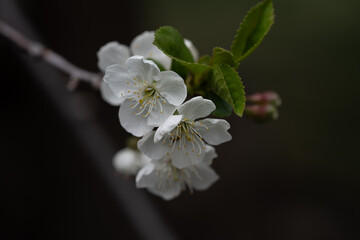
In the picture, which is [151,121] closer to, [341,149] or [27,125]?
[27,125]

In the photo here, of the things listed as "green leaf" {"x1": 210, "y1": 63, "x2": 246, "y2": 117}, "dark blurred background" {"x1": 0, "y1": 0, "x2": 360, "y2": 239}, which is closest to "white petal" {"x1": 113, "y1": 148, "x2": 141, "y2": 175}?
"green leaf" {"x1": 210, "y1": 63, "x2": 246, "y2": 117}

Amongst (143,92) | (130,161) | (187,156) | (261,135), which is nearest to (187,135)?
(187,156)

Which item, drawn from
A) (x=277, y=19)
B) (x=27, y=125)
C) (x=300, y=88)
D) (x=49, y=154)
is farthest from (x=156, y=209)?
(x=277, y=19)

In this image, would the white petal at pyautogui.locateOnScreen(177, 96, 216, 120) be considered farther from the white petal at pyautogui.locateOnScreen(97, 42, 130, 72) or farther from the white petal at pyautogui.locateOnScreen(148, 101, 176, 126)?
the white petal at pyautogui.locateOnScreen(97, 42, 130, 72)

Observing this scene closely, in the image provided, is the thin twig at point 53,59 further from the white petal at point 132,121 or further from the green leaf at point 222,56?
the green leaf at point 222,56

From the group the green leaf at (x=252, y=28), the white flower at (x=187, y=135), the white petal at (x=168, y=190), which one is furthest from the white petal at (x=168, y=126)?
the white petal at (x=168, y=190)

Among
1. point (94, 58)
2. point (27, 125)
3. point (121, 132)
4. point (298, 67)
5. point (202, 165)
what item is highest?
point (94, 58)
